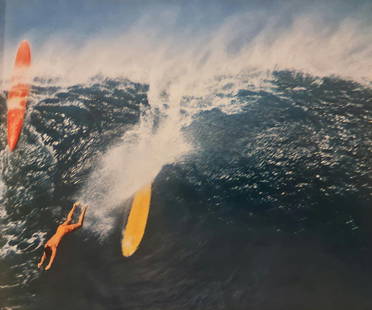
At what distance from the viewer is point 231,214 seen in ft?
6.14

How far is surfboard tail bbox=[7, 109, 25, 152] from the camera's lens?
2.39 m

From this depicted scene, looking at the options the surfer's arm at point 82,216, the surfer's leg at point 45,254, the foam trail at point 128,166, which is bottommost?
the surfer's leg at point 45,254

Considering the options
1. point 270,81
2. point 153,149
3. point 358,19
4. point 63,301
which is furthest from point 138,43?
point 63,301

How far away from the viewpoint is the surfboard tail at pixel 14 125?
2393mm

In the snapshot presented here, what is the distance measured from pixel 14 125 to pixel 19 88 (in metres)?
0.30

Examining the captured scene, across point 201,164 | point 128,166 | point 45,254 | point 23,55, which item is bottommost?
point 45,254

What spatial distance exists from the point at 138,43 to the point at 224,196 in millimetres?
1260

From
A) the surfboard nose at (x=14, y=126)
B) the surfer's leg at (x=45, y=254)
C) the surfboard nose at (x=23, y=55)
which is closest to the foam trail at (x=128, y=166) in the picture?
the surfer's leg at (x=45, y=254)

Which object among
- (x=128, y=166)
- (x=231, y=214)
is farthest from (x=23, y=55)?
(x=231, y=214)

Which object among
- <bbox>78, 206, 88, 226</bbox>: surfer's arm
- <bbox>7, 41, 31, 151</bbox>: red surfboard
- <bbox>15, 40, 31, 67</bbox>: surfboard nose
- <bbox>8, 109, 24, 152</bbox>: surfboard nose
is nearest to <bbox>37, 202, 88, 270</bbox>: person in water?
<bbox>78, 206, 88, 226</bbox>: surfer's arm

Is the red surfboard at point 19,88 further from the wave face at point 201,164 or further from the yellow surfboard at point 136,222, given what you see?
the yellow surfboard at point 136,222

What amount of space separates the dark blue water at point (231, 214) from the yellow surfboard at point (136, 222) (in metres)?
0.05

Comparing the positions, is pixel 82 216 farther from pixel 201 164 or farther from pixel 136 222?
pixel 201 164

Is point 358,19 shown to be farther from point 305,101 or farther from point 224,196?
point 224,196
